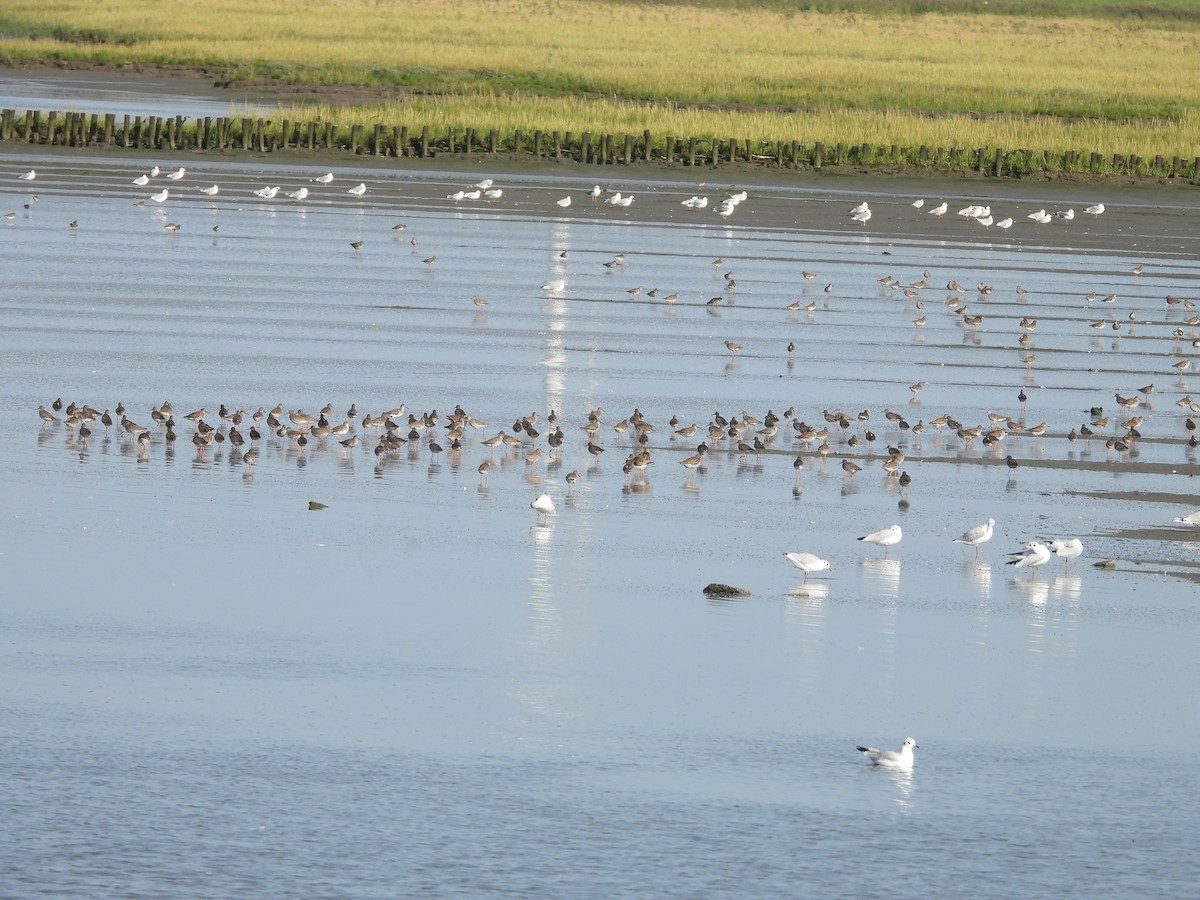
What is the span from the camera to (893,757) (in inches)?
428

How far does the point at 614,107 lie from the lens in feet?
195

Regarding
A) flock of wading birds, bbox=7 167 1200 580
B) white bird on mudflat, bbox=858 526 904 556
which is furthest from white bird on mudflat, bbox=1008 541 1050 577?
white bird on mudflat, bbox=858 526 904 556

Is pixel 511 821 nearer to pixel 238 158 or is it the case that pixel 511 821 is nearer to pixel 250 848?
pixel 250 848

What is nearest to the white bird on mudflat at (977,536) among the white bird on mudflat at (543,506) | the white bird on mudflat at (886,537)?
the white bird on mudflat at (886,537)

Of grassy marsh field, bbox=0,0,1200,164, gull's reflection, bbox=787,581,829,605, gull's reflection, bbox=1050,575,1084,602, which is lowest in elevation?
gull's reflection, bbox=787,581,829,605

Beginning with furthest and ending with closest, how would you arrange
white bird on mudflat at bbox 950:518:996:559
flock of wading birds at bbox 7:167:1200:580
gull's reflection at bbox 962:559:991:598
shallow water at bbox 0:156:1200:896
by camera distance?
1. flock of wading birds at bbox 7:167:1200:580
2. white bird on mudflat at bbox 950:518:996:559
3. gull's reflection at bbox 962:559:991:598
4. shallow water at bbox 0:156:1200:896

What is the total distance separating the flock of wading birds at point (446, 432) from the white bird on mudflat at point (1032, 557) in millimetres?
3037

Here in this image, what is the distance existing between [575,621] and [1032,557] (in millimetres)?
3945

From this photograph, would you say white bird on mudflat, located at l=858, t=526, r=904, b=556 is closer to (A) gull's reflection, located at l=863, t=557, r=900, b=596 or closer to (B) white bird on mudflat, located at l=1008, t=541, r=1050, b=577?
(A) gull's reflection, located at l=863, t=557, r=900, b=596

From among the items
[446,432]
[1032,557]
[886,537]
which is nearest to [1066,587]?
[1032,557]

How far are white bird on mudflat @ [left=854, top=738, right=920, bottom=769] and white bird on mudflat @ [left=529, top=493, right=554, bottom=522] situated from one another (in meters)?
5.97

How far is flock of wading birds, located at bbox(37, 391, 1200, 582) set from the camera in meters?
18.9

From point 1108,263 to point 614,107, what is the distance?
24.8m

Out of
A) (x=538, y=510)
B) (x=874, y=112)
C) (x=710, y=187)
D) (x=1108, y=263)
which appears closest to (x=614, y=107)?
(x=874, y=112)
